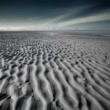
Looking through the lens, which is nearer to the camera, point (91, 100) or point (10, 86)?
point (91, 100)

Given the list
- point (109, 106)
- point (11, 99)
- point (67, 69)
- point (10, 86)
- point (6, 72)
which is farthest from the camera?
point (67, 69)

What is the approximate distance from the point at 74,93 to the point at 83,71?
1.54 metres

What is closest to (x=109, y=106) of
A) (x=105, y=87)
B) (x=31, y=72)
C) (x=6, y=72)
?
(x=105, y=87)

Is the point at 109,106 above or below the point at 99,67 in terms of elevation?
above

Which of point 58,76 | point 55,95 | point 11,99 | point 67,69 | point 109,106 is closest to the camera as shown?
point 109,106

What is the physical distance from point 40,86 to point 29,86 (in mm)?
325

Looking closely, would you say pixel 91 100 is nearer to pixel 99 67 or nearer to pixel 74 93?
pixel 74 93

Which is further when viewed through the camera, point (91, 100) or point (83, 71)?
point (83, 71)

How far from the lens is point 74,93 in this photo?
2.89 m

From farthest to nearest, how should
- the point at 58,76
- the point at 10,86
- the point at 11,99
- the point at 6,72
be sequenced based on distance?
the point at 6,72 → the point at 58,76 → the point at 10,86 → the point at 11,99

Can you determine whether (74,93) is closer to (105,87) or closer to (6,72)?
A: (105,87)

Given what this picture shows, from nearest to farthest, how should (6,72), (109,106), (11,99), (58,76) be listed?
(109,106) < (11,99) < (58,76) < (6,72)

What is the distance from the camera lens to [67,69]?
443cm

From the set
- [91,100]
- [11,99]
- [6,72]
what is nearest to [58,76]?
[91,100]
